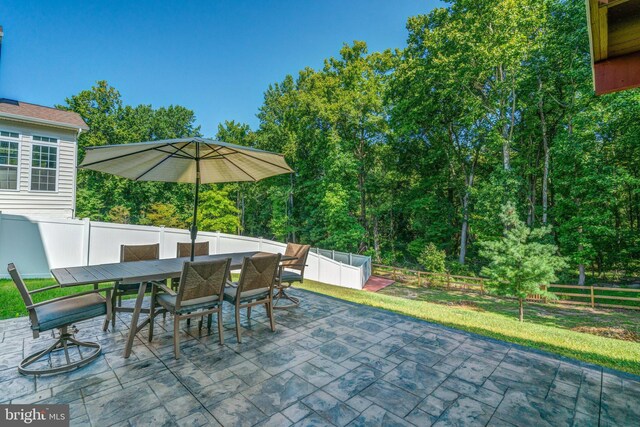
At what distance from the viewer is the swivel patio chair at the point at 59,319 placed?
2.30m

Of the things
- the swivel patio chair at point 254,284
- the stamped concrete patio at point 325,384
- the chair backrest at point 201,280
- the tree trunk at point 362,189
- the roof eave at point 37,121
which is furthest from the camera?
the tree trunk at point 362,189

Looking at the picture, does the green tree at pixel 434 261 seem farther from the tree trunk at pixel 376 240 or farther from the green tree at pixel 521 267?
the green tree at pixel 521 267

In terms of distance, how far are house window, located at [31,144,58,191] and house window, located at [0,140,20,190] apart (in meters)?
0.34

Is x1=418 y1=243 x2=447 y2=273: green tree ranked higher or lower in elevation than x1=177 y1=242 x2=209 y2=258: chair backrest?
lower

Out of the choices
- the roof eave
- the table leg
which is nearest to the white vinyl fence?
the roof eave

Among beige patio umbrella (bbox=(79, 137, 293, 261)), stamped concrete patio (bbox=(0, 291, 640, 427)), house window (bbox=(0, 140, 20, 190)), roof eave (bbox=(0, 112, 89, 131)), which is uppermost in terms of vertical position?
roof eave (bbox=(0, 112, 89, 131))

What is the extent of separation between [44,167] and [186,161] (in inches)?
289

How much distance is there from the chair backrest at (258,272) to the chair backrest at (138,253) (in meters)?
1.98

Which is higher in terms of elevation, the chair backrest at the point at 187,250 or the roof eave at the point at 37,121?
the roof eave at the point at 37,121

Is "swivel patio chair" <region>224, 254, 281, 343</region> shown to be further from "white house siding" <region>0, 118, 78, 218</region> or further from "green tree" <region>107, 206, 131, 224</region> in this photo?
"green tree" <region>107, 206, 131, 224</region>

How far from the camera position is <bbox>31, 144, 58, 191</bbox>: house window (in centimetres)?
804

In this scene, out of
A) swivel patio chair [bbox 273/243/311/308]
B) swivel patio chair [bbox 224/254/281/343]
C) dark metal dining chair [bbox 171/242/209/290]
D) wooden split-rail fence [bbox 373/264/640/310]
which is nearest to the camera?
swivel patio chair [bbox 224/254/281/343]

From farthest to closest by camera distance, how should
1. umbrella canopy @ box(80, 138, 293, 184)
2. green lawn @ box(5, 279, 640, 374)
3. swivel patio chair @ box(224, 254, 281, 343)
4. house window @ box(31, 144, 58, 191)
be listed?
house window @ box(31, 144, 58, 191) < green lawn @ box(5, 279, 640, 374) < swivel patio chair @ box(224, 254, 281, 343) < umbrella canopy @ box(80, 138, 293, 184)

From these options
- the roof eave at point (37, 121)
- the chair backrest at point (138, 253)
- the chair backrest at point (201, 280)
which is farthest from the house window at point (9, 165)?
the chair backrest at point (201, 280)
